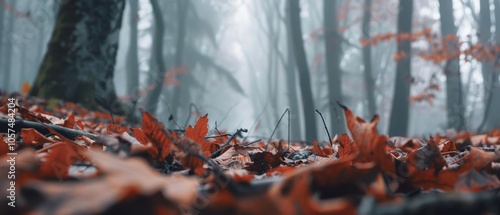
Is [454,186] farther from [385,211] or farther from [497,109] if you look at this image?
[497,109]

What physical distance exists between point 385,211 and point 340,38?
1376 cm

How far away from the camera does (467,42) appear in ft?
23.3

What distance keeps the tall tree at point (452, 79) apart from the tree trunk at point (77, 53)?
5887mm

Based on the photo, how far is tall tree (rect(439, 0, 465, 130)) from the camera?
795 centimetres

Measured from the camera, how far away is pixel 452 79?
951 centimetres

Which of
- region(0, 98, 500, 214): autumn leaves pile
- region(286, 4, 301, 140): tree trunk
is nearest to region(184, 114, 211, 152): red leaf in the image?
region(0, 98, 500, 214): autumn leaves pile

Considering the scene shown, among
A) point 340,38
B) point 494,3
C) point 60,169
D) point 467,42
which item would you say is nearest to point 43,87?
point 60,169

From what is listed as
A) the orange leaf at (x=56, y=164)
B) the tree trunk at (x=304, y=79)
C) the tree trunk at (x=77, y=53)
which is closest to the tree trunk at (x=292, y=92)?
the tree trunk at (x=304, y=79)

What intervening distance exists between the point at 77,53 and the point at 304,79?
18.9 feet

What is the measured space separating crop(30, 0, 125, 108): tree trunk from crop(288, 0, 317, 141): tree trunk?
5.36 metres

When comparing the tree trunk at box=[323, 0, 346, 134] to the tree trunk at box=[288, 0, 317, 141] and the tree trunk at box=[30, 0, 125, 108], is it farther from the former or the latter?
the tree trunk at box=[30, 0, 125, 108]

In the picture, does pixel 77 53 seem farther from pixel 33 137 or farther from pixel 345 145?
pixel 345 145

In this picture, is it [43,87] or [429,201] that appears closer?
[429,201]

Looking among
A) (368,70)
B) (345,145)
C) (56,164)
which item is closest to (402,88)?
(368,70)
